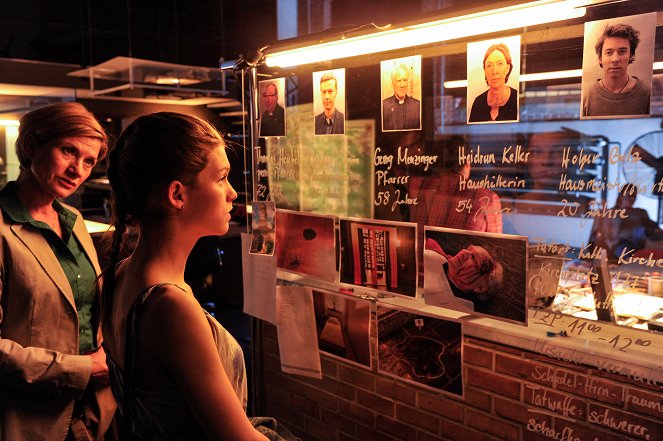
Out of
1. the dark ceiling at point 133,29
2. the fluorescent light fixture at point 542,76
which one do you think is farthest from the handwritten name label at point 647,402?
the dark ceiling at point 133,29

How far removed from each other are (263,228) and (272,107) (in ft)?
1.92

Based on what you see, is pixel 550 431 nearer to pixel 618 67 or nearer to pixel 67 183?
pixel 618 67

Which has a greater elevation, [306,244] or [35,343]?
[306,244]

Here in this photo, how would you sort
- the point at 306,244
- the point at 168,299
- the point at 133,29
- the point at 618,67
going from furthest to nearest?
the point at 133,29 → the point at 306,244 → the point at 618,67 → the point at 168,299

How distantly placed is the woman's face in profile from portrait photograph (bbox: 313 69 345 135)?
2.28 feet

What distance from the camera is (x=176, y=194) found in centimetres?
133

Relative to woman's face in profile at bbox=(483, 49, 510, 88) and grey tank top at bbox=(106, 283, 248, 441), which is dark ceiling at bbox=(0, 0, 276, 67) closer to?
woman's face in profile at bbox=(483, 49, 510, 88)

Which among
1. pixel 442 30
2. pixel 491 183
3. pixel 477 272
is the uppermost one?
pixel 442 30

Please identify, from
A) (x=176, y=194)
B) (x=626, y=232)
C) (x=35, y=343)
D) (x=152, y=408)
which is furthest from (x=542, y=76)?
(x=35, y=343)

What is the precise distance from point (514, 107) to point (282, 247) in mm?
1345

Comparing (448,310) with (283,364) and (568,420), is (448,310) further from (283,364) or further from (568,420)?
(283,364)

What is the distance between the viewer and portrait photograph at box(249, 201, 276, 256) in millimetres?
2736

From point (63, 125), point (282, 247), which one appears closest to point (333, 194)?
point (282, 247)

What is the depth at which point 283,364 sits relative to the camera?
2.83 m
